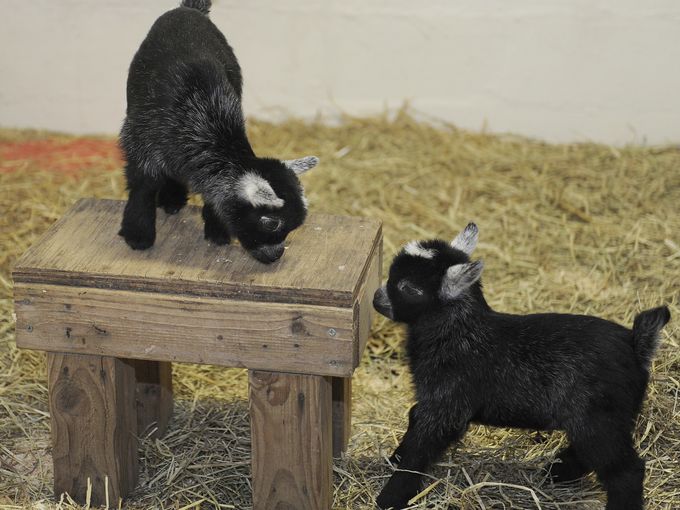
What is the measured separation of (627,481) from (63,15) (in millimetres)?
5876

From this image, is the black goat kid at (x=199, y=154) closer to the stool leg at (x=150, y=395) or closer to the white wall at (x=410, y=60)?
the stool leg at (x=150, y=395)

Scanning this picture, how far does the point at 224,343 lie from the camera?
4.08m

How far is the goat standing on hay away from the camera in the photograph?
4.14m

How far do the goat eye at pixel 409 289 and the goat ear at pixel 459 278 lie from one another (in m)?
0.09

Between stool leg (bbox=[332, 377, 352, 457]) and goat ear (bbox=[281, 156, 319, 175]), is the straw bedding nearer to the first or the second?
stool leg (bbox=[332, 377, 352, 457])

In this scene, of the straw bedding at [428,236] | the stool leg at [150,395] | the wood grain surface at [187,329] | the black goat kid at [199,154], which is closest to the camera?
the wood grain surface at [187,329]

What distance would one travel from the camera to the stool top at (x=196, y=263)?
4039 millimetres

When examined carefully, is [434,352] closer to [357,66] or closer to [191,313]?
[191,313]

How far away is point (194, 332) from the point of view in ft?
13.4

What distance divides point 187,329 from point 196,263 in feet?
1.02

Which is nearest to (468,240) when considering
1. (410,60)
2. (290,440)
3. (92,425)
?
(290,440)

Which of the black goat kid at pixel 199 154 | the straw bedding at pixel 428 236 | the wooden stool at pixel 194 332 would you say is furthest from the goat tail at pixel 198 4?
the straw bedding at pixel 428 236

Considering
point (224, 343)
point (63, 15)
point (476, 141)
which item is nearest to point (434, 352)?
point (224, 343)

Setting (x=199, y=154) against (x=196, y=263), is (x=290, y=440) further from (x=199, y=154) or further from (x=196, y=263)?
(x=199, y=154)
